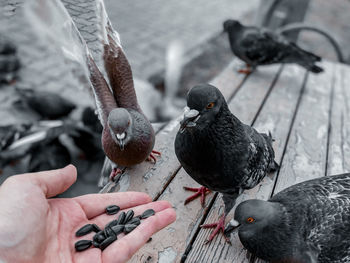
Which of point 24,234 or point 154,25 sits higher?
point 24,234

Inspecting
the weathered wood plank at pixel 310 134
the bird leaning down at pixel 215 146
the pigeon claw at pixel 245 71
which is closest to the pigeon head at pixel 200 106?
the bird leaning down at pixel 215 146

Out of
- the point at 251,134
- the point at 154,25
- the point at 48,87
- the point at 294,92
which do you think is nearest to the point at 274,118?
the point at 294,92

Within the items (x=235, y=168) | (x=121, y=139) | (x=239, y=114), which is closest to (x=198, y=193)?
(x=235, y=168)

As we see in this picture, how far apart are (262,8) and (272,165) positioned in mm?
4349

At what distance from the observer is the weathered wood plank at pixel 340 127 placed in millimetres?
3014

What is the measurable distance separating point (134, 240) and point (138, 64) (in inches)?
209

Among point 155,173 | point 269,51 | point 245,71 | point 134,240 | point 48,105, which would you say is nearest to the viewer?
point 134,240

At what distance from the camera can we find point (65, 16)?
7.88ft

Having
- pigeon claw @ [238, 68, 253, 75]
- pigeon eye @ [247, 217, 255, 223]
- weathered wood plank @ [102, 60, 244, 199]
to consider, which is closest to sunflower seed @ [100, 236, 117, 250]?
weathered wood plank @ [102, 60, 244, 199]

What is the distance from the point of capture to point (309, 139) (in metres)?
3.29

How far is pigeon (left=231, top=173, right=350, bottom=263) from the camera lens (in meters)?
1.83

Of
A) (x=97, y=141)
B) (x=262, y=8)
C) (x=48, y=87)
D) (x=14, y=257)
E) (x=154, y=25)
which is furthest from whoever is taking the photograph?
(x=154, y=25)

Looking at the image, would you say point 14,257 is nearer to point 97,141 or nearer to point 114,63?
point 114,63

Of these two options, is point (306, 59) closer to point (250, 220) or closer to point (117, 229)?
point (250, 220)
